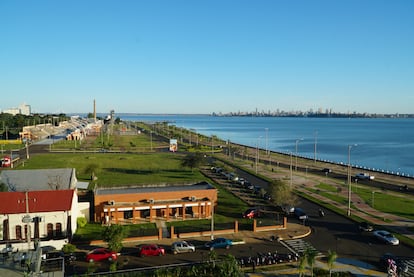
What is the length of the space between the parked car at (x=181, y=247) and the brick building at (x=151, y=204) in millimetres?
7697

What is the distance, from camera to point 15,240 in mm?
28172

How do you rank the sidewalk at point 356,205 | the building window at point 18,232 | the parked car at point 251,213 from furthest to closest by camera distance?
the parked car at point 251,213 < the sidewalk at point 356,205 < the building window at point 18,232

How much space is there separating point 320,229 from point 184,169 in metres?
32.7

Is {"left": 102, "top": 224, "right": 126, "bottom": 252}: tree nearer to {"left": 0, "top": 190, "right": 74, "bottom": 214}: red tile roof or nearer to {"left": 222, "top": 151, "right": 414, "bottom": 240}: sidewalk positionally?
{"left": 0, "top": 190, "right": 74, "bottom": 214}: red tile roof

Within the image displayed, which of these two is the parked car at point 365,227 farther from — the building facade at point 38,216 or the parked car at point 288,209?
the building facade at point 38,216

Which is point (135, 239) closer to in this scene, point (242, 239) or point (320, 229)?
point (242, 239)

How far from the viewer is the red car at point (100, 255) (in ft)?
82.7

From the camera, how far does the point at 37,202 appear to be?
95.9ft

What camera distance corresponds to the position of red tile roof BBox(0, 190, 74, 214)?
Result: 28.6 m

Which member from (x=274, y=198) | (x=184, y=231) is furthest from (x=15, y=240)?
(x=274, y=198)

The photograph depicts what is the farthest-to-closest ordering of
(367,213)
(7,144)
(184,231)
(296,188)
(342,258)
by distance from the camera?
(7,144)
(296,188)
(367,213)
(184,231)
(342,258)

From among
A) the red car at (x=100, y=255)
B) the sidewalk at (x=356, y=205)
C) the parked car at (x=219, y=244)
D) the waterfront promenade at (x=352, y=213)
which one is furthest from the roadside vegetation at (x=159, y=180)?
the parked car at (x=219, y=244)

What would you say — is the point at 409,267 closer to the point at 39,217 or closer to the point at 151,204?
the point at 151,204

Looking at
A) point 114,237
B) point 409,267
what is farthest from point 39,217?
point 409,267
